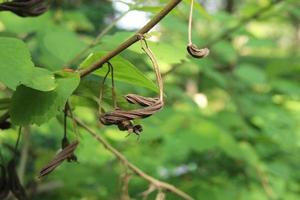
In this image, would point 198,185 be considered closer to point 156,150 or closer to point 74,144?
point 156,150

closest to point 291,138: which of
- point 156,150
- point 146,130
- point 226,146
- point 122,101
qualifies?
point 226,146

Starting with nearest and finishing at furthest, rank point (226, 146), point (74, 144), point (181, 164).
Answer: point (74, 144)
point (226, 146)
point (181, 164)

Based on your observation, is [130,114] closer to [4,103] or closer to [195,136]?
[4,103]

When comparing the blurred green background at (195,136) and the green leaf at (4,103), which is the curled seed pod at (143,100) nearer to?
the green leaf at (4,103)

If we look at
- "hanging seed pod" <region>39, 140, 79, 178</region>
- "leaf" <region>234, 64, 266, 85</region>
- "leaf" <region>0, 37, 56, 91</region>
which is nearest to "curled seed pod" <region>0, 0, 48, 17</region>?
"leaf" <region>0, 37, 56, 91</region>

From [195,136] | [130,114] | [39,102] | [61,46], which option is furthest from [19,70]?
[195,136]

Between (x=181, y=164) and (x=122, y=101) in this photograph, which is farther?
(x=181, y=164)

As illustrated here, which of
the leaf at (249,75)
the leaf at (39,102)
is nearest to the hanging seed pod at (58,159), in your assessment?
the leaf at (39,102)

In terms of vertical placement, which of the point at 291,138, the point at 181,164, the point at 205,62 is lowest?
the point at 181,164
